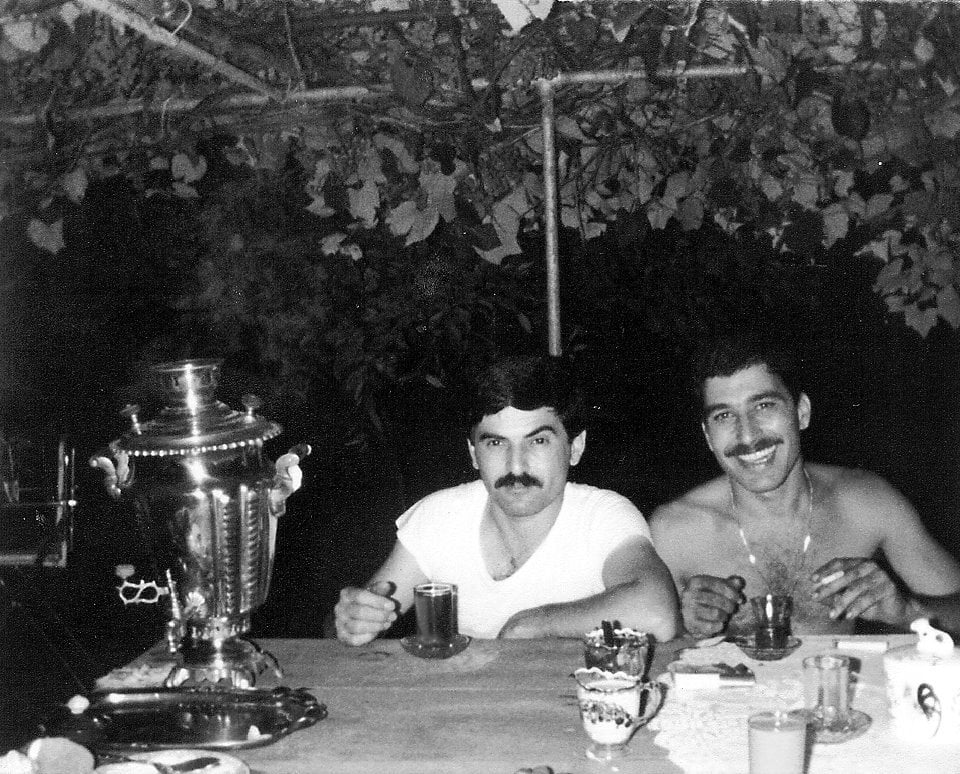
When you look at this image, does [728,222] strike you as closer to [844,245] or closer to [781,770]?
[844,245]

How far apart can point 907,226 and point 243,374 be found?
8.90 ft

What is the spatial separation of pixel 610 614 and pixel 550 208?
122cm

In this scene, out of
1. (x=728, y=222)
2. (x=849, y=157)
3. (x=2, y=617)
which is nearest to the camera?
(x=849, y=157)

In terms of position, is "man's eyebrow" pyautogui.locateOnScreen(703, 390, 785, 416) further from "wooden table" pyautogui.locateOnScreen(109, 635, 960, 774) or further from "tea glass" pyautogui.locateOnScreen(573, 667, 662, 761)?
"tea glass" pyautogui.locateOnScreen(573, 667, 662, 761)

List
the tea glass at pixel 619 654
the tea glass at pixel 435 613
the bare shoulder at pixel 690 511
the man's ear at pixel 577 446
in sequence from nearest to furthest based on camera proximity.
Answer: the tea glass at pixel 619 654 → the tea glass at pixel 435 613 → the man's ear at pixel 577 446 → the bare shoulder at pixel 690 511

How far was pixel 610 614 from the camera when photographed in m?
2.06

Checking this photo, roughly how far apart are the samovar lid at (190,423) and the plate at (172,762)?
51 centimetres

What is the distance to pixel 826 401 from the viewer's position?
5.44m

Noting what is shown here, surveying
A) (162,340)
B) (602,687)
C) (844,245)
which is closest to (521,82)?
(602,687)

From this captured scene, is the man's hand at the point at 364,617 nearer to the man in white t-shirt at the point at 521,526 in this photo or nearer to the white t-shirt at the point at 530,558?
the man in white t-shirt at the point at 521,526

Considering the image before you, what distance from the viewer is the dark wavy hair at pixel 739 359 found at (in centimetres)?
265

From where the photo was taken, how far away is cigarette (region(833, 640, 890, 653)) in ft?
6.08

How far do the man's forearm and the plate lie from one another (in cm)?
80

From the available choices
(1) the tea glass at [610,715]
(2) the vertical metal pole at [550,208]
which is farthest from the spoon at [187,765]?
(2) the vertical metal pole at [550,208]
